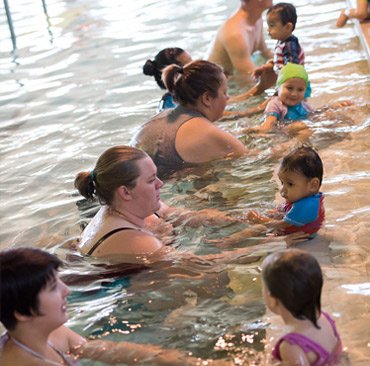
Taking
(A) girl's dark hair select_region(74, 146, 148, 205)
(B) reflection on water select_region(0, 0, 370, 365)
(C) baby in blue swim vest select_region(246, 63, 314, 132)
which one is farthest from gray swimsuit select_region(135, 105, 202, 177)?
(A) girl's dark hair select_region(74, 146, 148, 205)

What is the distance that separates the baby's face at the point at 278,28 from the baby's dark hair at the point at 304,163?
287 cm

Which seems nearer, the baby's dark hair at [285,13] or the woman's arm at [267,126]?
the woman's arm at [267,126]

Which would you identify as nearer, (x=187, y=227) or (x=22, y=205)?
(x=187, y=227)

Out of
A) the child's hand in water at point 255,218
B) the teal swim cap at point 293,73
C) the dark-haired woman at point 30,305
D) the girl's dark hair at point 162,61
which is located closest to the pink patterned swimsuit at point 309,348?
the dark-haired woman at point 30,305

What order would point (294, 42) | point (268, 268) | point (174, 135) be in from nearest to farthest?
1. point (268, 268)
2. point (174, 135)
3. point (294, 42)

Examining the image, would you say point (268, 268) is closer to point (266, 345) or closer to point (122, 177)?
point (266, 345)

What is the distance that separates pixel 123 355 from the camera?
3100 millimetres

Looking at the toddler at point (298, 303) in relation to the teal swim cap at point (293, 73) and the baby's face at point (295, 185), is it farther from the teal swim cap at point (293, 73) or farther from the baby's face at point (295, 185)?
the teal swim cap at point (293, 73)

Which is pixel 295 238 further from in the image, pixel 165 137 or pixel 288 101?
pixel 288 101

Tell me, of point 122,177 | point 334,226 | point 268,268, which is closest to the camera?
point 268,268

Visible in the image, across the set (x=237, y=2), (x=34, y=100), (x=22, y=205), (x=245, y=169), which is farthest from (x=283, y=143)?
(x=237, y=2)

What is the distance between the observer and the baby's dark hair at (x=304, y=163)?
3857mm

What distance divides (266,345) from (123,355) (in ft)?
1.96

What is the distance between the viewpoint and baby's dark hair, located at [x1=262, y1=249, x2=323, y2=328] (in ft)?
8.56
